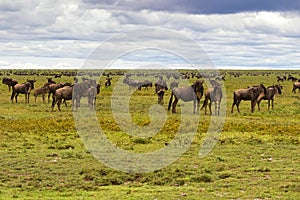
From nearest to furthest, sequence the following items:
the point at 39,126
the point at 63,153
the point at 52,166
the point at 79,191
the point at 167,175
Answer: the point at 79,191 < the point at 167,175 < the point at 52,166 < the point at 63,153 < the point at 39,126

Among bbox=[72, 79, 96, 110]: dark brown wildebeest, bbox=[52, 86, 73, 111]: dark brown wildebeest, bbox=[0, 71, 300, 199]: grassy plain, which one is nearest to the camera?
bbox=[0, 71, 300, 199]: grassy plain

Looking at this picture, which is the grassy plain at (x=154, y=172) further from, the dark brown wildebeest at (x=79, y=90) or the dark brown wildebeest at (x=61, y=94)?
the dark brown wildebeest at (x=79, y=90)

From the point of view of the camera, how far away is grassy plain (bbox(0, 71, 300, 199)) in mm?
12625

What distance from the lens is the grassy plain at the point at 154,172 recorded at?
1262cm

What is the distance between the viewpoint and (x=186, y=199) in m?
11.8

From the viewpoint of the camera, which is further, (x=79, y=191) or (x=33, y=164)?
(x=33, y=164)

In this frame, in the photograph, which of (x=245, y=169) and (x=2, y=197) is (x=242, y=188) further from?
(x=2, y=197)

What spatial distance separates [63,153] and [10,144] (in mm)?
3181

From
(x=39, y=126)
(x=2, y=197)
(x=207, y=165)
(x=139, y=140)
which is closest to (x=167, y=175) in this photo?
(x=207, y=165)

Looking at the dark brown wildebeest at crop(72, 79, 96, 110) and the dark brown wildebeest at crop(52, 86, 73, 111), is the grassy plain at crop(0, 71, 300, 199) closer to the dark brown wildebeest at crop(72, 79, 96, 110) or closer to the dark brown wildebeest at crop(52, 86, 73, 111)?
the dark brown wildebeest at crop(52, 86, 73, 111)

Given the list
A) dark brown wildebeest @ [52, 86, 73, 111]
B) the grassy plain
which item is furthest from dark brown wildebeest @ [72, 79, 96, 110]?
the grassy plain

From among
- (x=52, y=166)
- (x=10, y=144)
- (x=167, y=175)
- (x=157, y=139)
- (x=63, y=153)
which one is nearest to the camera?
(x=167, y=175)

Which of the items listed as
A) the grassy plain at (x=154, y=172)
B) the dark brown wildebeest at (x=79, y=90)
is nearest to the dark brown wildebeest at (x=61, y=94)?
the dark brown wildebeest at (x=79, y=90)

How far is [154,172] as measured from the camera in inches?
589
